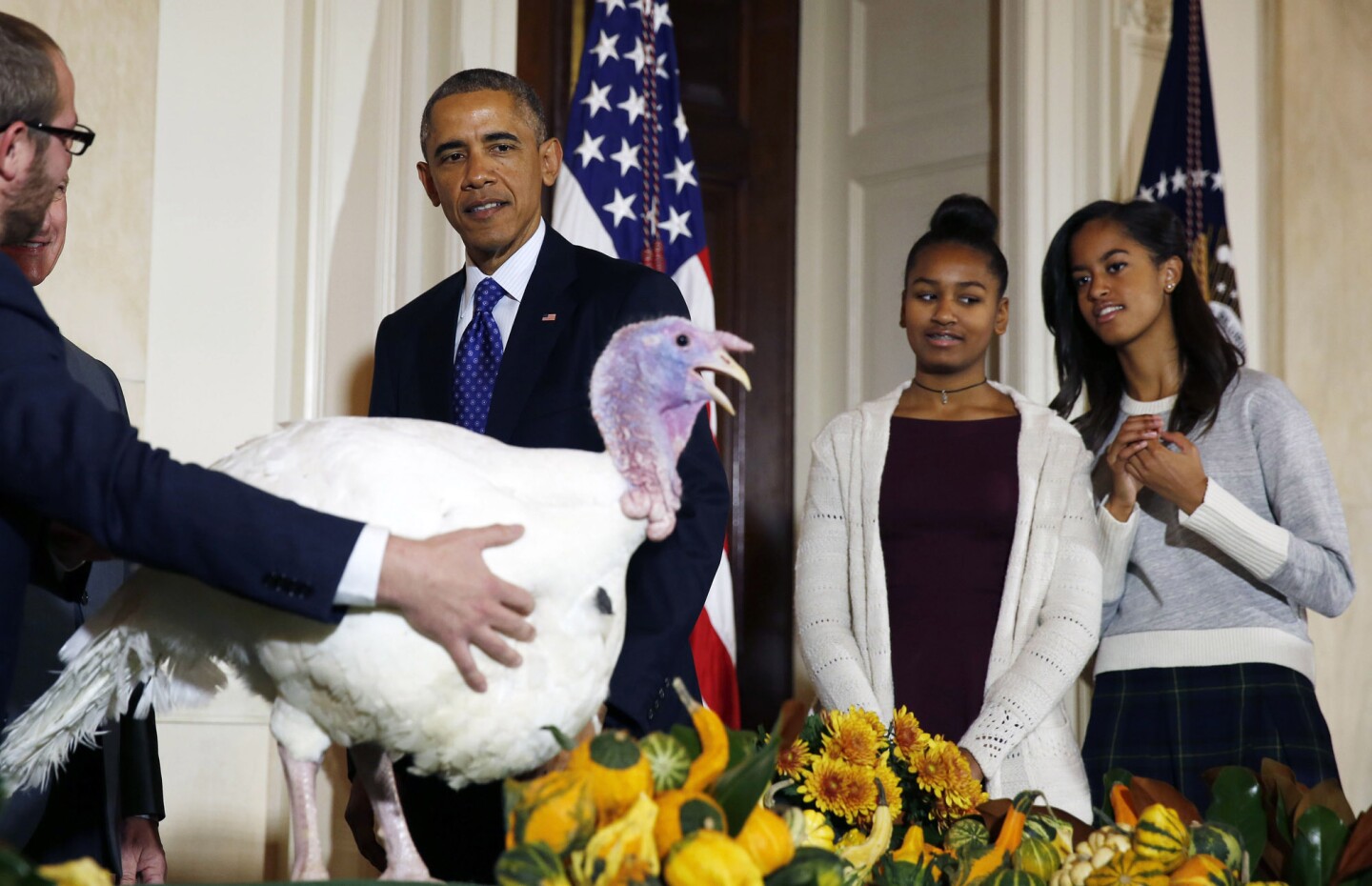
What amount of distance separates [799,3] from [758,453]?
146cm

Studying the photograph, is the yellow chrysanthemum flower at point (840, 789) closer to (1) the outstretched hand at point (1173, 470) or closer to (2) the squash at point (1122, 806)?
(2) the squash at point (1122, 806)

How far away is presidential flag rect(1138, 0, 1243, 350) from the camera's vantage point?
3947mm

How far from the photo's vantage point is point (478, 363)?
68.9 inches

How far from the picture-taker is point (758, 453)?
439cm

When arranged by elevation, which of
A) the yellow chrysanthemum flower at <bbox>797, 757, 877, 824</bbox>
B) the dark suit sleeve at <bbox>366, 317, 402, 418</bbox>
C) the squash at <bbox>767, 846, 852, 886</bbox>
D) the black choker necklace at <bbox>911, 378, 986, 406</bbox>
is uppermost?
the black choker necklace at <bbox>911, 378, 986, 406</bbox>

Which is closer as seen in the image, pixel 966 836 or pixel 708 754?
pixel 708 754

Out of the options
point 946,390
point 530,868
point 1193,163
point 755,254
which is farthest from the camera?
point 755,254

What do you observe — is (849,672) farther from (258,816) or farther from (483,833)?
(258,816)

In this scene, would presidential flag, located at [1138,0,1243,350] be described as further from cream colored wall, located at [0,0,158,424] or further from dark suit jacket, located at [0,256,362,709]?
dark suit jacket, located at [0,256,362,709]

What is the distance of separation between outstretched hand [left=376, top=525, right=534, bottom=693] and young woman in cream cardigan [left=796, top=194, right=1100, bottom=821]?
1324 mm

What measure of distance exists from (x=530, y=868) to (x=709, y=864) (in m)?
0.12

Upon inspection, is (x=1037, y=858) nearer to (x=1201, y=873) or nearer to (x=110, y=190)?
(x=1201, y=873)

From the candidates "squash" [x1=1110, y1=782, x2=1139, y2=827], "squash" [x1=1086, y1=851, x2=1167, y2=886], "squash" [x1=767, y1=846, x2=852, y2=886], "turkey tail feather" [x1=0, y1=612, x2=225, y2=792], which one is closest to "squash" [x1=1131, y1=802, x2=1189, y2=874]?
"squash" [x1=1086, y1=851, x2=1167, y2=886]

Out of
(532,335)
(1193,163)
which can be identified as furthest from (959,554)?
(1193,163)
